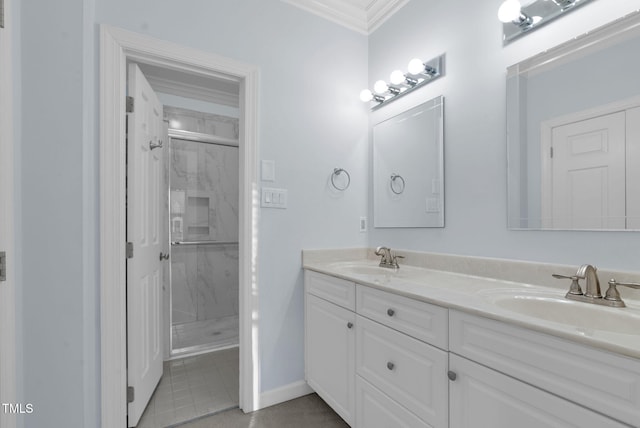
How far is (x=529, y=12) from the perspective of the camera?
1333 millimetres

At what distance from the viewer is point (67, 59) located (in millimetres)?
1329

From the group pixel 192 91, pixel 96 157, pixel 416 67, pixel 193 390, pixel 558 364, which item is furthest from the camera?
pixel 192 91

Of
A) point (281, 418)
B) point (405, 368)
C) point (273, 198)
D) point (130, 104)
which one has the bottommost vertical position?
point (281, 418)

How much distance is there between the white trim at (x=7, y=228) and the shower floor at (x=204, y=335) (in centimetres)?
155

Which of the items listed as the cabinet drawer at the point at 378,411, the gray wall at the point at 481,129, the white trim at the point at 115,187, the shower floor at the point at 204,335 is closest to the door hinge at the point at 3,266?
the white trim at the point at 115,187

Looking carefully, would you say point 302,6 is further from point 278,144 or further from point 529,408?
point 529,408

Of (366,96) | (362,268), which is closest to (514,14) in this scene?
(366,96)

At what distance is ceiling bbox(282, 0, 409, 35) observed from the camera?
6.75 ft

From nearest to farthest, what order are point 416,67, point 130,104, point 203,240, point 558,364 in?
point 558,364 → point 130,104 → point 416,67 → point 203,240

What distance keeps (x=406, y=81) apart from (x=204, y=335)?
2.75 metres

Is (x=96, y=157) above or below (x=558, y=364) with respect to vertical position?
above

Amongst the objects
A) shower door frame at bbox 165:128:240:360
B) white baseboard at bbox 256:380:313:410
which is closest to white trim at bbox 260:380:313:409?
white baseboard at bbox 256:380:313:410

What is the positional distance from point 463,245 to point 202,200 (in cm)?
259

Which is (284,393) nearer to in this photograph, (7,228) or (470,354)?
(470,354)
